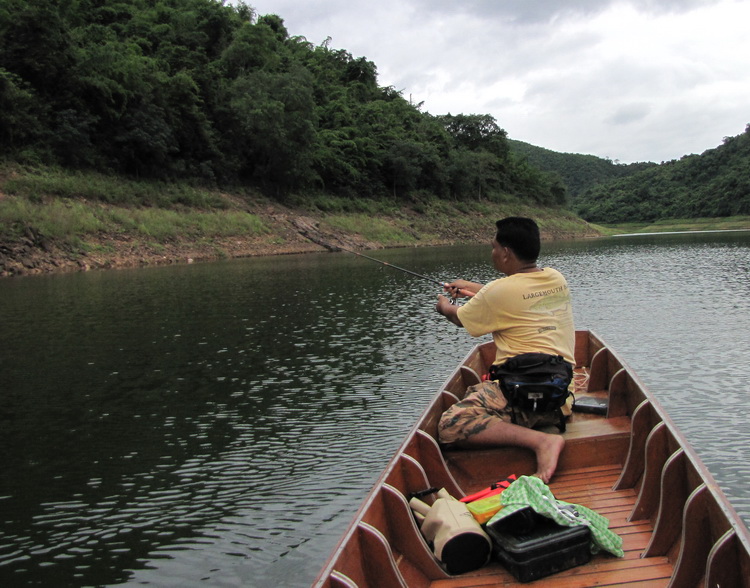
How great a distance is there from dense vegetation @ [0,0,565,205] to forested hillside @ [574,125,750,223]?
32.3m

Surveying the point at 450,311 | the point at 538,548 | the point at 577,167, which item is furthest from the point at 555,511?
the point at 577,167

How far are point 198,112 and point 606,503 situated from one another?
Result: 44.9 m

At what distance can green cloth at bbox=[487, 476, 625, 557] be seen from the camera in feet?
10.7

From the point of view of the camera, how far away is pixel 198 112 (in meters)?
44.4

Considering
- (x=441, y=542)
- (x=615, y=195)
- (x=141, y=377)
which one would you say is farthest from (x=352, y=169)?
(x=615, y=195)

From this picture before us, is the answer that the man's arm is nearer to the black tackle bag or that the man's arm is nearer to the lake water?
the black tackle bag

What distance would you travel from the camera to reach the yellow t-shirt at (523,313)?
4535 millimetres

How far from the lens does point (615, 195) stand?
11156 cm

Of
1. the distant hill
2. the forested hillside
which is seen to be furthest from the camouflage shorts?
the distant hill

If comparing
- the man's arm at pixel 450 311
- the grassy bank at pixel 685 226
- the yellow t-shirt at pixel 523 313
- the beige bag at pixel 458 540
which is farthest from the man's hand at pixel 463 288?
the grassy bank at pixel 685 226

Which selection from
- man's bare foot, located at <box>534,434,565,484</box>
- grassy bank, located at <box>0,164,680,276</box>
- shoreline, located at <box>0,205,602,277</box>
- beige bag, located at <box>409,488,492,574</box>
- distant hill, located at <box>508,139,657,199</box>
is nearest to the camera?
beige bag, located at <box>409,488,492,574</box>

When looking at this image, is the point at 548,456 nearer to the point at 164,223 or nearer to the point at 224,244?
the point at 164,223

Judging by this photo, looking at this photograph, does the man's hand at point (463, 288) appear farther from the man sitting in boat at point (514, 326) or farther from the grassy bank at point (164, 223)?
the grassy bank at point (164, 223)

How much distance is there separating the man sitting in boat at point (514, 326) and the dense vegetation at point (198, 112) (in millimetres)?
33550
